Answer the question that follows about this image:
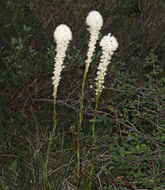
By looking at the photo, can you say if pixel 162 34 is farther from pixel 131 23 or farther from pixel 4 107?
pixel 4 107

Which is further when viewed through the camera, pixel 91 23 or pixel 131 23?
pixel 131 23

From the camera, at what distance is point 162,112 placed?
331 cm

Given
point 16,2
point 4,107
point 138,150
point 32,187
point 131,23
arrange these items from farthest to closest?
1. point 131,23
2. point 4,107
3. point 16,2
4. point 32,187
5. point 138,150

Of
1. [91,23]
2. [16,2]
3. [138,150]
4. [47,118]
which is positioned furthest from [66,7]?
[138,150]

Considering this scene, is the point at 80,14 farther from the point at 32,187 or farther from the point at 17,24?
the point at 32,187

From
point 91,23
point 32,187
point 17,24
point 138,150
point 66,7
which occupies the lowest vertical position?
point 32,187

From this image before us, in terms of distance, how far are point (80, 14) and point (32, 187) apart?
7.95 feet

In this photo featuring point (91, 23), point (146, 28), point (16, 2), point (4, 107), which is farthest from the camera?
point (146, 28)

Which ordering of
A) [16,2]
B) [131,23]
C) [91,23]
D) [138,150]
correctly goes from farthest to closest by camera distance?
1. [131,23]
2. [16,2]
3. [138,150]
4. [91,23]

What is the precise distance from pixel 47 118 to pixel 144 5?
224 centimetres

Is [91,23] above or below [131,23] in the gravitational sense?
below

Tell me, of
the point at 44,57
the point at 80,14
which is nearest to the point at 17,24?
the point at 44,57

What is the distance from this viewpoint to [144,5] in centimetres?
→ 495

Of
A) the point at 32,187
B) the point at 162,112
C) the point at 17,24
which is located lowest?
the point at 32,187
